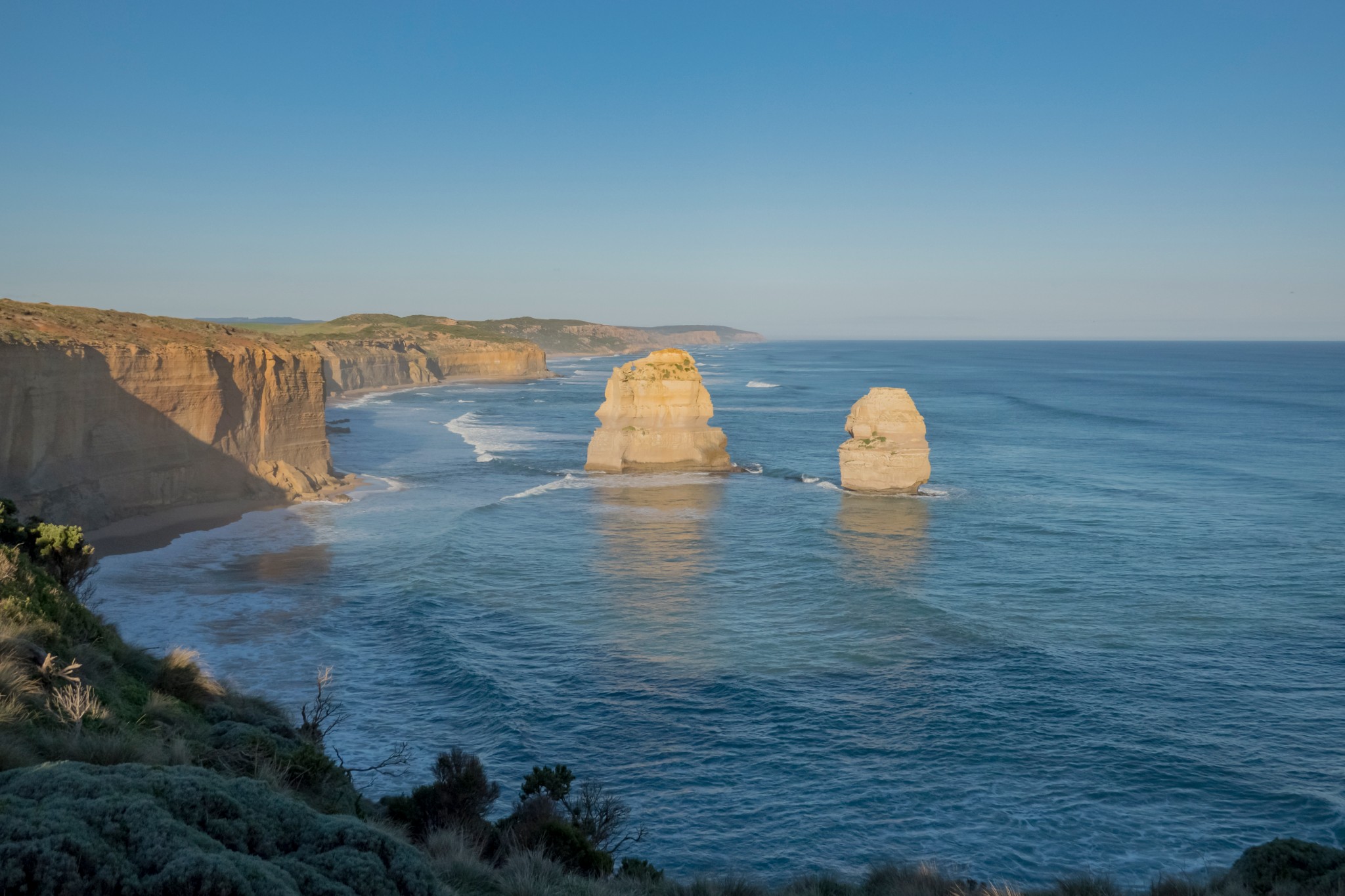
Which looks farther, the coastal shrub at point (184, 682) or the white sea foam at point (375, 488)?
the white sea foam at point (375, 488)

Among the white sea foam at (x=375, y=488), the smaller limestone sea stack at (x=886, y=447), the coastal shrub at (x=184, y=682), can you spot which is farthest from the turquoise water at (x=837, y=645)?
the coastal shrub at (x=184, y=682)

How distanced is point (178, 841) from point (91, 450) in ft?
107

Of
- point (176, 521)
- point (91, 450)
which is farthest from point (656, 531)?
point (91, 450)

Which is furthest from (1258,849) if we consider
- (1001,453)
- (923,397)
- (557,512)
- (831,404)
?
(923,397)

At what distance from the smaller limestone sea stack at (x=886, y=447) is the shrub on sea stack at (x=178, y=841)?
40.8m

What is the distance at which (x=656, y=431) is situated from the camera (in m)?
54.8

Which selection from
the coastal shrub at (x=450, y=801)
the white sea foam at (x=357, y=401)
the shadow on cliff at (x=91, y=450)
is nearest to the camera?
the coastal shrub at (x=450, y=801)

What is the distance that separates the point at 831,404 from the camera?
103438 millimetres

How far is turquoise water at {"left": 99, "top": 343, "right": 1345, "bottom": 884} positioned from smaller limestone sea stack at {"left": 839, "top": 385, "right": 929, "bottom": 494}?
120 centimetres

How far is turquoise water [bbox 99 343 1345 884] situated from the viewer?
1623 cm

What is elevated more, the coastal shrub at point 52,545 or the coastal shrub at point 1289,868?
the coastal shrub at point 52,545

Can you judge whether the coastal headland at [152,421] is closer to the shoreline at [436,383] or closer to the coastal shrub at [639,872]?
the coastal shrub at [639,872]

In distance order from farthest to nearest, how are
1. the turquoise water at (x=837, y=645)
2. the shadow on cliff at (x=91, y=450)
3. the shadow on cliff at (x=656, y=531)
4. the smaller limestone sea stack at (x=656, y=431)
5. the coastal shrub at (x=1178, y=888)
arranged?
the smaller limestone sea stack at (x=656, y=431) → the shadow on cliff at (x=656, y=531) → the shadow on cliff at (x=91, y=450) → the turquoise water at (x=837, y=645) → the coastal shrub at (x=1178, y=888)

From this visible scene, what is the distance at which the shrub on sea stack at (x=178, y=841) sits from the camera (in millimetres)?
5918
